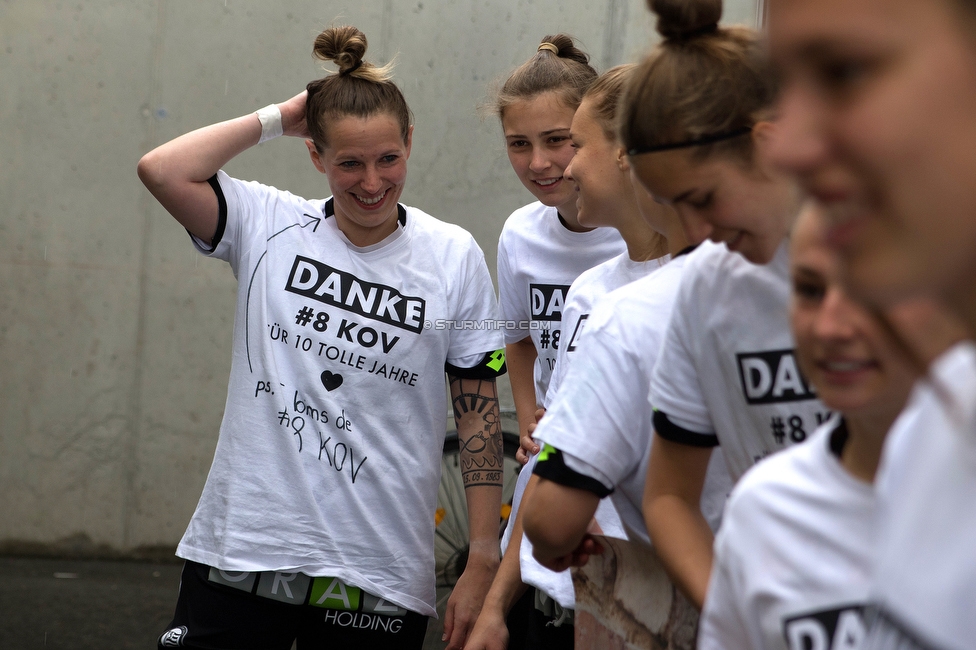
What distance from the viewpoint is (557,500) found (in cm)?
141

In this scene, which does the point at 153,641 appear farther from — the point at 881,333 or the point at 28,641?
the point at 881,333

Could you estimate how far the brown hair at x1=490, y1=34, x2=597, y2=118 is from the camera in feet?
8.59

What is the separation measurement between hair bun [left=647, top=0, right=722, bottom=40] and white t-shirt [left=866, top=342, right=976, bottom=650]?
961mm

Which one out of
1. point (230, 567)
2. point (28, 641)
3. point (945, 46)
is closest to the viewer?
point (945, 46)

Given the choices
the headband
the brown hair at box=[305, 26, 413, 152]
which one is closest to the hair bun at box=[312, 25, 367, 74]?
the brown hair at box=[305, 26, 413, 152]

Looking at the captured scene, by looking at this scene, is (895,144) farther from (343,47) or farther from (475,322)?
(343,47)

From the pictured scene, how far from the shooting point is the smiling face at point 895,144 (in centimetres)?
44

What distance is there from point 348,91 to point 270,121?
274mm

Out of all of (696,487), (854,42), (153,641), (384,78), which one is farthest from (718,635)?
(153,641)

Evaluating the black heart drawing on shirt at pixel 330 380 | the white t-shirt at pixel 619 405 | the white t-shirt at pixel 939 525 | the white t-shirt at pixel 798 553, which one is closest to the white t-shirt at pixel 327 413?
the black heart drawing on shirt at pixel 330 380

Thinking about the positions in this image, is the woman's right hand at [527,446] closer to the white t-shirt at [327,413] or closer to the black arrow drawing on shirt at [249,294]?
the white t-shirt at [327,413]

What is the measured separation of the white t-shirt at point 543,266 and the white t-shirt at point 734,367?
4.05 feet

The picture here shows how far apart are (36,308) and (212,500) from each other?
10.1 feet

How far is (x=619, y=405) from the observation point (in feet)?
4.74
